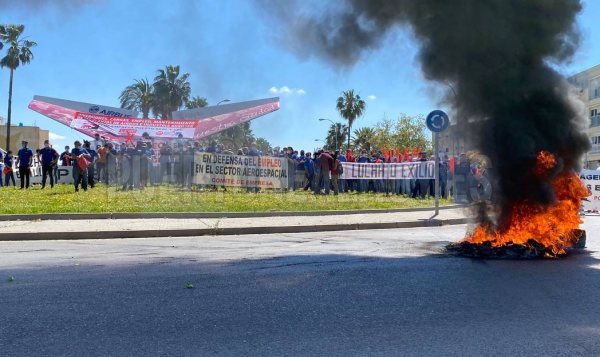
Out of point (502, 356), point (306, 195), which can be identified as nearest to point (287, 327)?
point (502, 356)

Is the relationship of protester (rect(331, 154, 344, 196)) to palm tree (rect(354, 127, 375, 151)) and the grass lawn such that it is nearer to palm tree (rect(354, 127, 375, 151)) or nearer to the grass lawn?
the grass lawn

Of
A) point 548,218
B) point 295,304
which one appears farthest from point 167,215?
point 295,304

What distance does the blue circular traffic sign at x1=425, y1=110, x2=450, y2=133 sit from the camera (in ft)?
44.8

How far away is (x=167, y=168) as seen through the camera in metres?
19.3

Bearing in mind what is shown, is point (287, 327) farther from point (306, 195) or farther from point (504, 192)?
point (306, 195)

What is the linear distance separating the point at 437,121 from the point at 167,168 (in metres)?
9.54

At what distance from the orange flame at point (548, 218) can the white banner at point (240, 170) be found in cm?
1189

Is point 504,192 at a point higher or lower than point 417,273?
higher

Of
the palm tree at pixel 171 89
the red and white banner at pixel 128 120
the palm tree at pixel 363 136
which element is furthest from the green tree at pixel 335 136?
the red and white banner at pixel 128 120

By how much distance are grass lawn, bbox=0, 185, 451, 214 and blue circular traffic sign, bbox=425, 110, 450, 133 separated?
324 cm

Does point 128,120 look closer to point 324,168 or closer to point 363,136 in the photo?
point 324,168

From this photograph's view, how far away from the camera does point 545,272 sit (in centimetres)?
685

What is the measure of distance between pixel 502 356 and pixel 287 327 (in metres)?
1.62

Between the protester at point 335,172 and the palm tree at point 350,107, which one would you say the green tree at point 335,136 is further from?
the protester at point 335,172
